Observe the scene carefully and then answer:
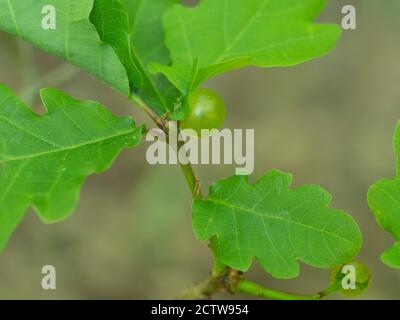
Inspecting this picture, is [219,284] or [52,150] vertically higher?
[52,150]

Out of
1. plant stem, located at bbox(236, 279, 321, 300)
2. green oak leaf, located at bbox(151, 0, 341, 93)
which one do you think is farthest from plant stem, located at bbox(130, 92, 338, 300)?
green oak leaf, located at bbox(151, 0, 341, 93)

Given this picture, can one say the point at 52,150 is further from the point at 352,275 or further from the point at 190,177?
the point at 352,275

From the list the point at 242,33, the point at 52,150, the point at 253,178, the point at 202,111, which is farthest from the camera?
the point at 253,178
